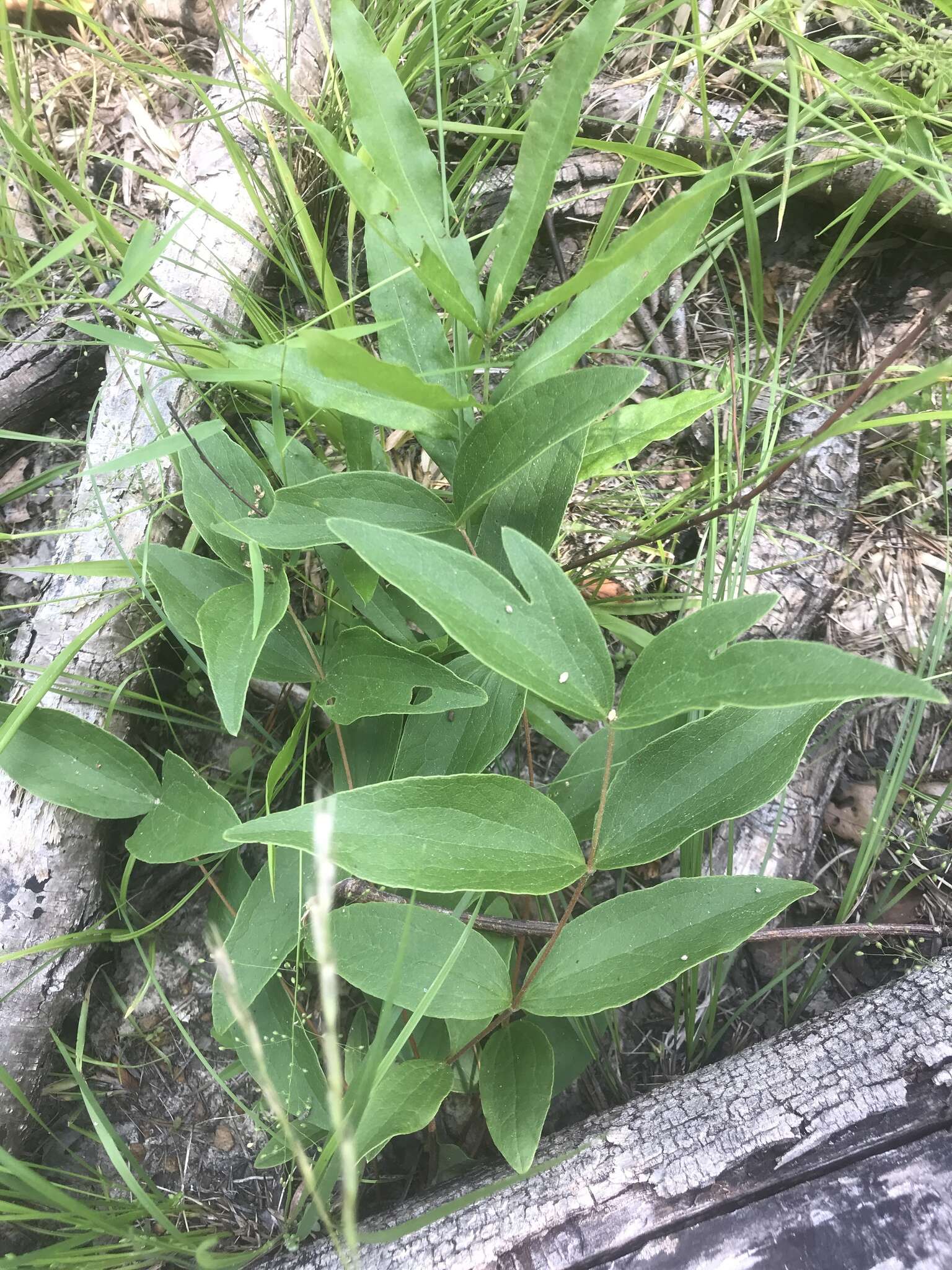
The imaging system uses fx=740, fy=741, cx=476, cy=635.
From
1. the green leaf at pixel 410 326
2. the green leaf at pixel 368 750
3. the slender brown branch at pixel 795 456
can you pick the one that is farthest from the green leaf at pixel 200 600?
the slender brown branch at pixel 795 456

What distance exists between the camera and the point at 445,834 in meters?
0.85

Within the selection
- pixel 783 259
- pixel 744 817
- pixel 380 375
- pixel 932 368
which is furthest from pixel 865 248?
pixel 380 375

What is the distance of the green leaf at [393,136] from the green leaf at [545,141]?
7 centimetres

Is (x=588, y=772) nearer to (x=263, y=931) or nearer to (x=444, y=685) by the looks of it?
(x=444, y=685)

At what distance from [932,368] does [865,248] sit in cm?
121

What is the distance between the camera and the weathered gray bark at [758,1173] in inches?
33.5

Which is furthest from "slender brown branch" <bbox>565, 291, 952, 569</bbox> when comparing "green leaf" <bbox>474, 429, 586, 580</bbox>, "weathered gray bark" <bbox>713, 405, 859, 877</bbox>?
"green leaf" <bbox>474, 429, 586, 580</bbox>

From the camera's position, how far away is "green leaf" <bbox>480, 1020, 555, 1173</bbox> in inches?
37.5

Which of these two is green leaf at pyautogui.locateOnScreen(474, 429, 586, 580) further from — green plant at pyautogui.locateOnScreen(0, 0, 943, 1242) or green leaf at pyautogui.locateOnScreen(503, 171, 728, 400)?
green leaf at pyautogui.locateOnScreen(503, 171, 728, 400)

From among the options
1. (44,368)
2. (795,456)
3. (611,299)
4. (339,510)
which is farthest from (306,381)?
(44,368)

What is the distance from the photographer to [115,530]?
4.56 ft

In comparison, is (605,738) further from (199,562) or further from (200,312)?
(200,312)

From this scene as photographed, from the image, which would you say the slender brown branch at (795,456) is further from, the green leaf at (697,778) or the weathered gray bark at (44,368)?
the weathered gray bark at (44,368)

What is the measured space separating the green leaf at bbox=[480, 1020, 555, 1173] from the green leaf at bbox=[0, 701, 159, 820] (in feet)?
2.16
